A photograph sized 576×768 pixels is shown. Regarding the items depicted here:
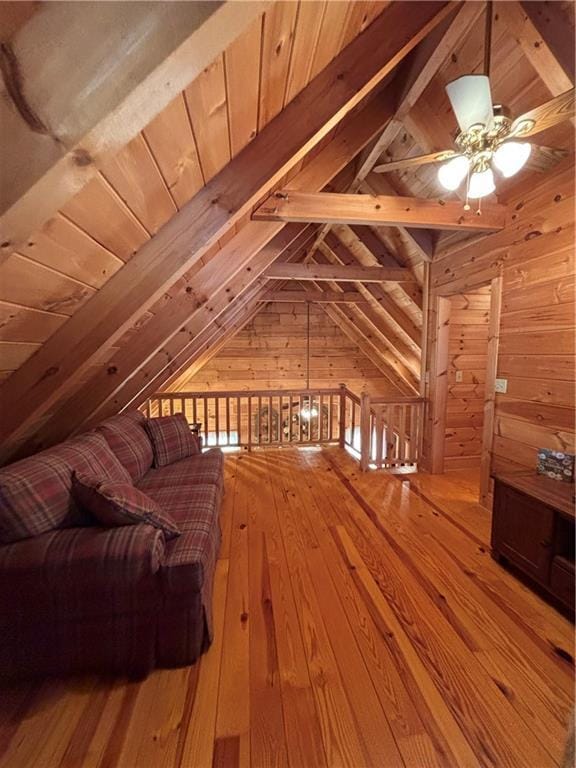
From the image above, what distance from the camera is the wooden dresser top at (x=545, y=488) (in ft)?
Result: 5.31

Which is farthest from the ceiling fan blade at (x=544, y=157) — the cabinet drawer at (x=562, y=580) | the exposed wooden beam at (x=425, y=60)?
the cabinet drawer at (x=562, y=580)

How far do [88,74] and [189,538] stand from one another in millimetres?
1583

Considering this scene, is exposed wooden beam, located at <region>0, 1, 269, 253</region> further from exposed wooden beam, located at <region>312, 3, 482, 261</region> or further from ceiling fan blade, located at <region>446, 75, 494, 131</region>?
exposed wooden beam, located at <region>312, 3, 482, 261</region>

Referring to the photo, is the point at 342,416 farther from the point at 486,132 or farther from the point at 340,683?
the point at 486,132

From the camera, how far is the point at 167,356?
2.89m

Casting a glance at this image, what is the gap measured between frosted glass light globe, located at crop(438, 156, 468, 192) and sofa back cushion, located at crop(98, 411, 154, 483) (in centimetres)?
257

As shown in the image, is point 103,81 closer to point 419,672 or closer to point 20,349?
point 20,349

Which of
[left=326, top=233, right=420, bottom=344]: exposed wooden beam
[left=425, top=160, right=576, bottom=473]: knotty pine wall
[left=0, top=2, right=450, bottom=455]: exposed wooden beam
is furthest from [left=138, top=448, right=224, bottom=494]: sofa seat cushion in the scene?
[left=326, top=233, right=420, bottom=344]: exposed wooden beam

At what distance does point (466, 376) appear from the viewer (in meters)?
3.52

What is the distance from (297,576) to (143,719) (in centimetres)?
95

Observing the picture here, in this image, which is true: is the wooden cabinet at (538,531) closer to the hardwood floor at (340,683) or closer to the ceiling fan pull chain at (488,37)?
the hardwood floor at (340,683)

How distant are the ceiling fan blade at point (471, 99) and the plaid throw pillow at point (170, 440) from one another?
2726mm

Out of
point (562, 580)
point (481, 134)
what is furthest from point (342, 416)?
point (481, 134)

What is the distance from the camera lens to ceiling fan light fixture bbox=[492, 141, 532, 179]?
133cm
